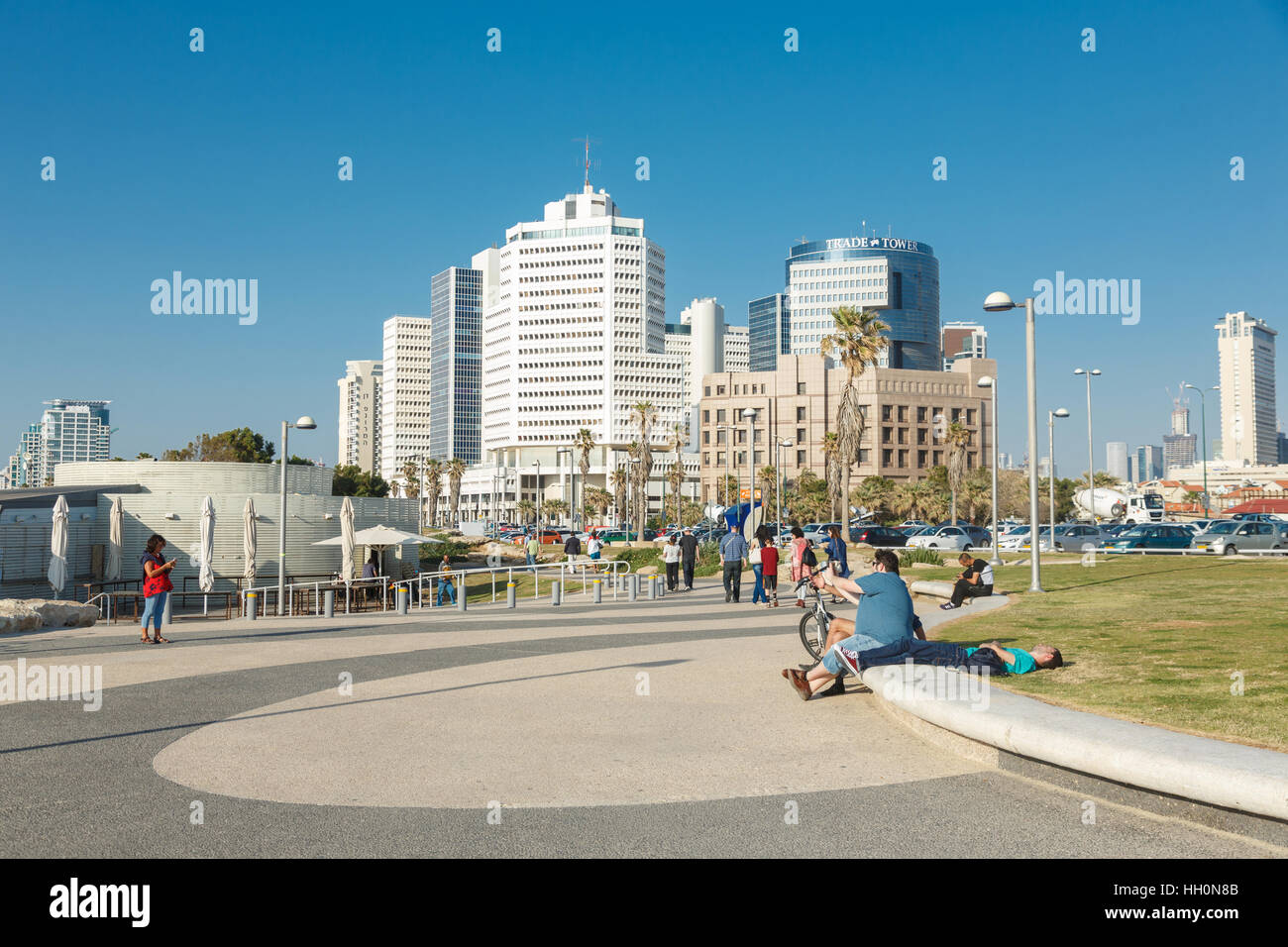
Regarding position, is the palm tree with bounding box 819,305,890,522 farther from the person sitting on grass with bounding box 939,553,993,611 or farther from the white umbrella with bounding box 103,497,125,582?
the white umbrella with bounding box 103,497,125,582

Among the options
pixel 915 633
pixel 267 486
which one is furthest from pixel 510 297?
pixel 915 633

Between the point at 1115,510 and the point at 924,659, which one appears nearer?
the point at 924,659

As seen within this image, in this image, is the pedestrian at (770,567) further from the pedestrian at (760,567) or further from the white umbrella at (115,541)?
the white umbrella at (115,541)

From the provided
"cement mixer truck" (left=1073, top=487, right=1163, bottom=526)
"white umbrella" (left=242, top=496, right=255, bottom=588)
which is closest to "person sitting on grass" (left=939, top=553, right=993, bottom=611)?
"white umbrella" (left=242, top=496, right=255, bottom=588)

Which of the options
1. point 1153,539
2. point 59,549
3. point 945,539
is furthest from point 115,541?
point 1153,539

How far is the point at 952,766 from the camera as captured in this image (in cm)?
698

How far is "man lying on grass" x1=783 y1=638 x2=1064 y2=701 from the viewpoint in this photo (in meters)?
9.04

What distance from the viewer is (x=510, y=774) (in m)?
6.89

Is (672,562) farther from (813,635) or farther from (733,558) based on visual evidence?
(813,635)

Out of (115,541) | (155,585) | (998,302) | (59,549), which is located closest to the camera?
(155,585)

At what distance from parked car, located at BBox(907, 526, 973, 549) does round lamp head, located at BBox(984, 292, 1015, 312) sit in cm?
3065

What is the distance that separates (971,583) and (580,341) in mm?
172488

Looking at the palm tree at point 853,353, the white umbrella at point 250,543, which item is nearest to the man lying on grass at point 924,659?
the white umbrella at point 250,543
